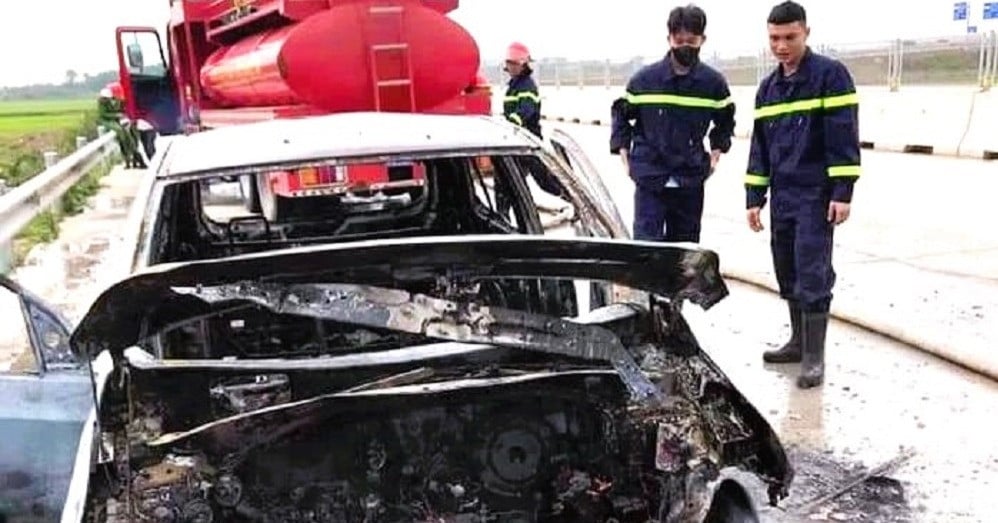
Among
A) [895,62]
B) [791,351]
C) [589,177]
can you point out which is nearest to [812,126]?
[791,351]

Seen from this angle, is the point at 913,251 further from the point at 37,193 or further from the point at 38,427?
the point at 37,193

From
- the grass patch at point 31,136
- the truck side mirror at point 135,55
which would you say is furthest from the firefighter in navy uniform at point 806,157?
the truck side mirror at point 135,55

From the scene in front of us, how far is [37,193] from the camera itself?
31.1ft

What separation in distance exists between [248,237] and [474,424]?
7.13 feet

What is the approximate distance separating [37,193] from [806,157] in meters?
7.15

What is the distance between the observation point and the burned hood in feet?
7.84

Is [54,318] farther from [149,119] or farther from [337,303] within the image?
[149,119]

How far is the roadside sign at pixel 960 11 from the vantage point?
2111cm

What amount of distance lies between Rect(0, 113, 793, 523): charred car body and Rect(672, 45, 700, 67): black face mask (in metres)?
2.84

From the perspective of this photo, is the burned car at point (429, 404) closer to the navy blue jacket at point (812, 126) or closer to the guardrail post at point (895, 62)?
the navy blue jacket at point (812, 126)

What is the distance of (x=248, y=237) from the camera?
4609 mm

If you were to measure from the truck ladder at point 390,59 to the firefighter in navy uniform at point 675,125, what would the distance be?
166 inches

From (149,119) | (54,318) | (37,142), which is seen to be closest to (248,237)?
(54,318)

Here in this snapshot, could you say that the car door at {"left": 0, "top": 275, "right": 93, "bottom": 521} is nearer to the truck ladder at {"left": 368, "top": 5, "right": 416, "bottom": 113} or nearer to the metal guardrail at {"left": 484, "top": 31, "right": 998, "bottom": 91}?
the truck ladder at {"left": 368, "top": 5, "right": 416, "bottom": 113}
